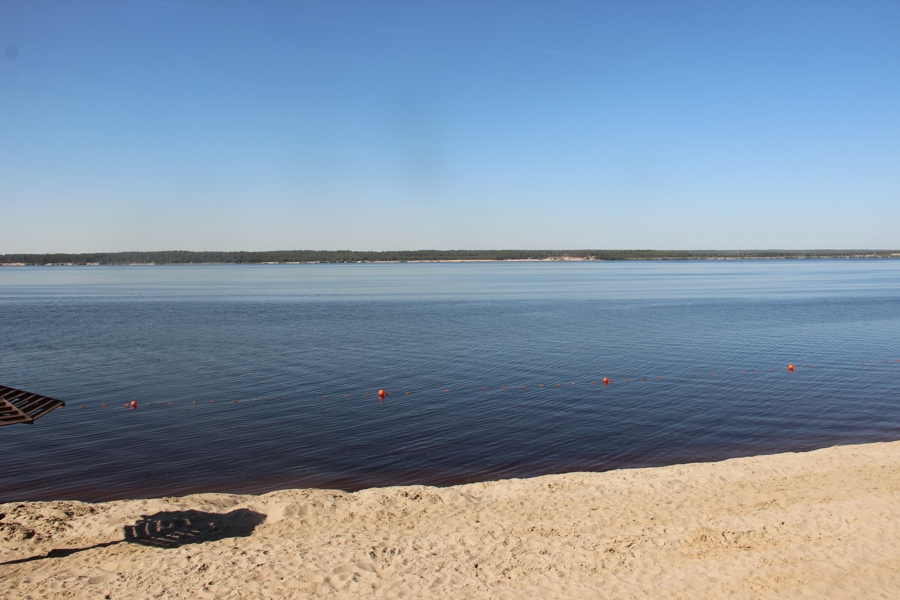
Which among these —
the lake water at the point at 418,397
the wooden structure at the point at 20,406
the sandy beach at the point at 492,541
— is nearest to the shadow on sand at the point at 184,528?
the sandy beach at the point at 492,541

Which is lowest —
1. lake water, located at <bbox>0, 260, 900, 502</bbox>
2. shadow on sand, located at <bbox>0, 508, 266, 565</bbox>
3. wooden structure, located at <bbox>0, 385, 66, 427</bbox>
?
lake water, located at <bbox>0, 260, 900, 502</bbox>

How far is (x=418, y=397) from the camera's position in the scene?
2523 centimetres

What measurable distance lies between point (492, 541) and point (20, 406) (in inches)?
320

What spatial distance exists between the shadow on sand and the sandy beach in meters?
0.04

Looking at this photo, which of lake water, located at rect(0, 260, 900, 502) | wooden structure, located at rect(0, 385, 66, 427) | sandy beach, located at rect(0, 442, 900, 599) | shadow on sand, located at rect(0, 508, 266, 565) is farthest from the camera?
lake water, located at rect(0, 260, 900, 502)

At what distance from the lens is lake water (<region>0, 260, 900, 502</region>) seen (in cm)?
1714

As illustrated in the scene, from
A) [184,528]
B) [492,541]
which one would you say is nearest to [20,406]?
[184,528]

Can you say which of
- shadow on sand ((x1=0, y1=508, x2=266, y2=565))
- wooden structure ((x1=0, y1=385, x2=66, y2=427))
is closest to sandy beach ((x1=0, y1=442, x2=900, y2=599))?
shadow on sand ((x1=0, y1=508, x2=266, y2=565))

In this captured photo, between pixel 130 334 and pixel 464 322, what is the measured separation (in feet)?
79.9

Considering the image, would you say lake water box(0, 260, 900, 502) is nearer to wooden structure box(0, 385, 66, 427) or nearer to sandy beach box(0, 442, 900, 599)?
sandy beach box(0, 442, 900, 599)

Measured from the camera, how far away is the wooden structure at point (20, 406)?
9.42 m

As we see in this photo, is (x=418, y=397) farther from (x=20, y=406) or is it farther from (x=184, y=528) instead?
(x=20, y=406)

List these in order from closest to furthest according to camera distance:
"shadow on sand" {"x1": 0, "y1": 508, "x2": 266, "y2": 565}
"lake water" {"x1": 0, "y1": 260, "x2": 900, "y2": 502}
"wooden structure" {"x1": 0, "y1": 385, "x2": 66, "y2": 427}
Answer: "wooden structure" {"x1": 0, "y1": 385, "x2": 66, "y2": 427} < "shadow on sand" {"x1": 0, "y1": 508, "x2": 266, "y2": 565} < "lake water" {"x1": 0, "y1": 260, "x2": 900, "y2": 502}

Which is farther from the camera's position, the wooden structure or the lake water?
the lake water
